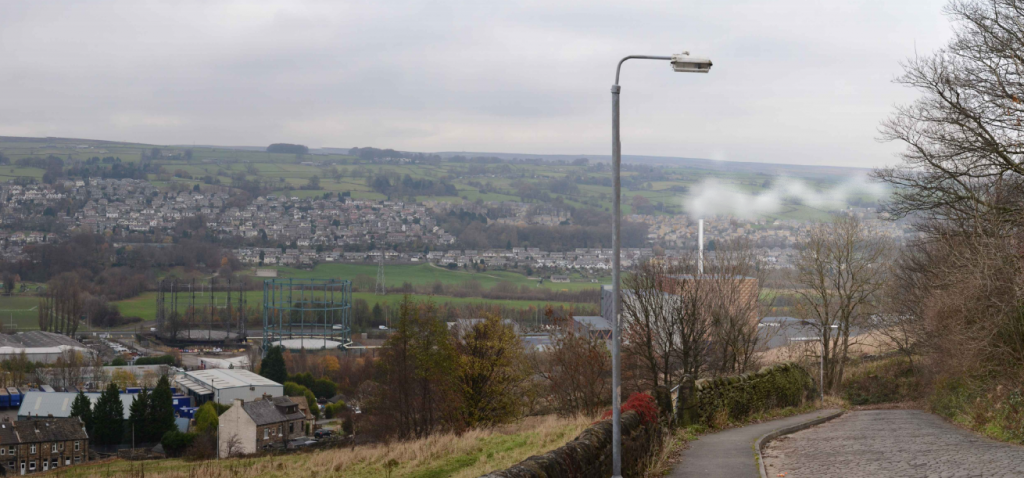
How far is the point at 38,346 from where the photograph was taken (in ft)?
261

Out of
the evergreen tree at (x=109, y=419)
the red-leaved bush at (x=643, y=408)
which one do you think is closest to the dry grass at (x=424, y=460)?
the red-leaved bush at (x=643, y=408)

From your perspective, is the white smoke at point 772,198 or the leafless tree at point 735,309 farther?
the white smoke at point 772,198

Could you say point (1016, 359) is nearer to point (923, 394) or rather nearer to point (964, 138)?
point (964, 138)

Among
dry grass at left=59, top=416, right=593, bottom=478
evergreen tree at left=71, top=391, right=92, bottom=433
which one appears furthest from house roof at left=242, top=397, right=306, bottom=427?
dry grass at left=59, top=416, right=593, bottom=478

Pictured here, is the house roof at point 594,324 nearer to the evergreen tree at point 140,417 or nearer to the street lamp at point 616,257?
the street lamp at point 616,257

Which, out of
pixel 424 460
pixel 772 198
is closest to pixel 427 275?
pixel 772 198

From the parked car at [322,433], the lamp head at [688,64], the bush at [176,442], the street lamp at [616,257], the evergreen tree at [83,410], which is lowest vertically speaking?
the parked car at [322,433]

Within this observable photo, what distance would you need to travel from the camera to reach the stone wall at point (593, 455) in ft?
26.6

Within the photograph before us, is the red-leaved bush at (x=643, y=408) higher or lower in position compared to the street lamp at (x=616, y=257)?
lower

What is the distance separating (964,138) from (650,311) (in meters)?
18.0

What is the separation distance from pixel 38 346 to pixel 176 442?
4742cm

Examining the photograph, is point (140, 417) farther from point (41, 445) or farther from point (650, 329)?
point (650, 329)

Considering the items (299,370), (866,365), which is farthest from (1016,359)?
(299,370)

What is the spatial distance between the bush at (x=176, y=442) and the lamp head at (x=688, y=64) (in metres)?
41.5
